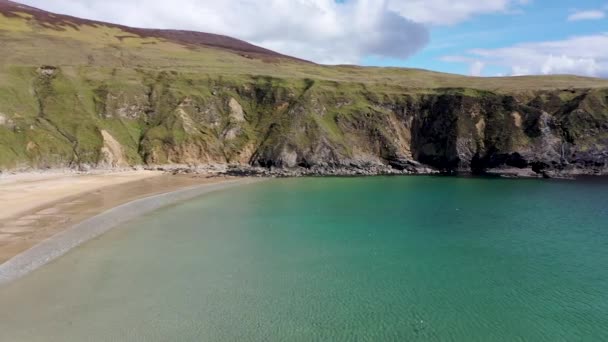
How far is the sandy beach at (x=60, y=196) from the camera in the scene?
3761 cm

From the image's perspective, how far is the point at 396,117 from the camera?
3802 inches

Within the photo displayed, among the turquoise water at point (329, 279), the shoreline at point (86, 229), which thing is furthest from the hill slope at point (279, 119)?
the turquoise water at point (329, 279)

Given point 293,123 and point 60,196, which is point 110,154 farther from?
point 293,123

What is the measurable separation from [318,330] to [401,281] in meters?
8.68

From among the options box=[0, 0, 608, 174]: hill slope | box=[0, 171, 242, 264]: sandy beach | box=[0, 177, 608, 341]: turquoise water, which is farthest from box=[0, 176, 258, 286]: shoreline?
box=[0, 0, 608, 174]: hill slope

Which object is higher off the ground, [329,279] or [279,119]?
[279,119]

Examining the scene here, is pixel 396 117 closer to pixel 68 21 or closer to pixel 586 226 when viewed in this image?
pixel 586 226

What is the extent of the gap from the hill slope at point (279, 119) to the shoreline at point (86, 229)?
23931 mm

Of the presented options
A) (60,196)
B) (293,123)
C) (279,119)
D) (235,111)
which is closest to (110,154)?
(60,196)

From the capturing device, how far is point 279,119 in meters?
A: 93.1

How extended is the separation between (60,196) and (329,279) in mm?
40628

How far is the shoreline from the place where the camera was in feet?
99.4

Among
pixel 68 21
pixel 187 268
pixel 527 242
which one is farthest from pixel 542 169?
pixel 68 21

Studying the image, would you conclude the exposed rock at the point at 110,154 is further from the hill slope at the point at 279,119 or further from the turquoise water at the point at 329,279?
the turquoise water at the point at 329,279
